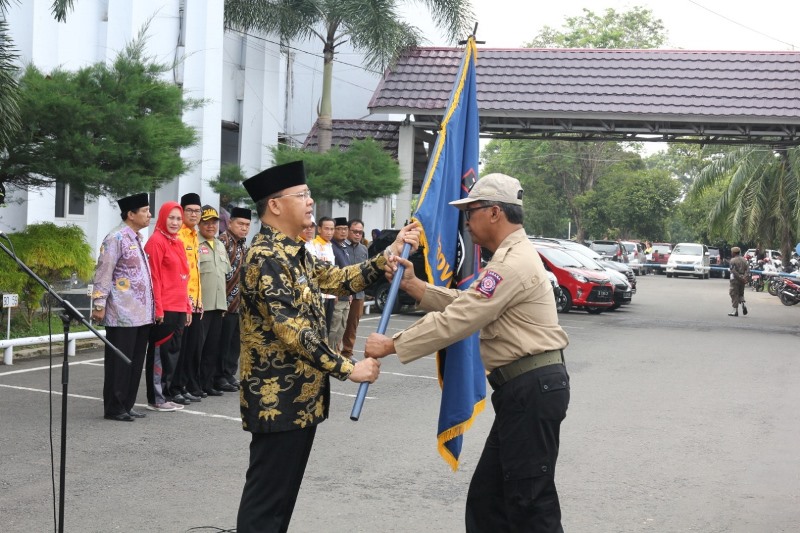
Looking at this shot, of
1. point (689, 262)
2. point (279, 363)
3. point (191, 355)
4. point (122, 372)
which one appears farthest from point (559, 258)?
point (689, 262)

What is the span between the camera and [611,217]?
62406mm

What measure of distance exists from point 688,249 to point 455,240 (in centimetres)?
4916

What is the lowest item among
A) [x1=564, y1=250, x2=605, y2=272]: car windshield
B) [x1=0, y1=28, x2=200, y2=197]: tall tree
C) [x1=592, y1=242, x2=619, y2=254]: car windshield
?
[x1=564, y1=250, x2=605, y2=272]: car windshield

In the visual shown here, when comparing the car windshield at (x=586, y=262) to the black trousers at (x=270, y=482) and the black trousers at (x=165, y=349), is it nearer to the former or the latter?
the black trousers at (x=165, y=349)

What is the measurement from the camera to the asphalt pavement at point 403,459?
618 centimetres

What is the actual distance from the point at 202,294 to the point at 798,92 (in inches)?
701

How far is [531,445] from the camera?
454cm

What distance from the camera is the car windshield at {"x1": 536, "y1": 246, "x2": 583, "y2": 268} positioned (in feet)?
79.5

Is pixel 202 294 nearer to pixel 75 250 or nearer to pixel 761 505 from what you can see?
pixel 75 250

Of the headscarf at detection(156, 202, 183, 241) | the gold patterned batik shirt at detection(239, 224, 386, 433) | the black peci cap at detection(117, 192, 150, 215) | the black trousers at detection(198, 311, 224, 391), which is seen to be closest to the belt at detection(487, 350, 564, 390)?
the gold patterned batik shirt at detection(239, 224, 386, 433)

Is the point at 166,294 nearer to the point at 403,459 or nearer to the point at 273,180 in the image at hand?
the point at 403,459

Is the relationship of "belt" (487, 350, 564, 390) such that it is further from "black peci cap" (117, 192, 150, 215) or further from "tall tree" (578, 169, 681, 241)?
"tall tree" (578, 169, 681, 241)

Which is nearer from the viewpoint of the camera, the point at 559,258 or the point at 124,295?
the point at 124,295

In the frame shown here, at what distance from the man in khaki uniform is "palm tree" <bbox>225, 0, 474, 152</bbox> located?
19000 millimetres
